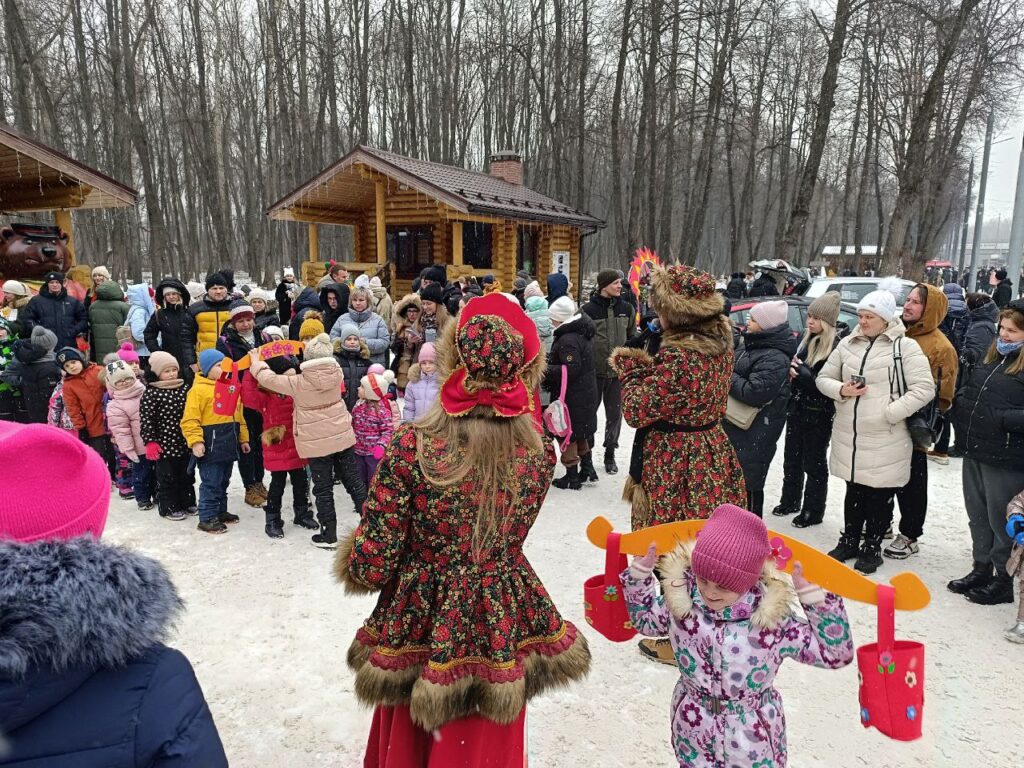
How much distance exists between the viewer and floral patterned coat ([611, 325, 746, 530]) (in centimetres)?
338

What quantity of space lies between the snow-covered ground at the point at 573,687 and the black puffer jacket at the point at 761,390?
3.63 feet

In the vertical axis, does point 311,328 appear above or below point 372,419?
above

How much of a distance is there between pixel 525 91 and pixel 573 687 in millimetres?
31108

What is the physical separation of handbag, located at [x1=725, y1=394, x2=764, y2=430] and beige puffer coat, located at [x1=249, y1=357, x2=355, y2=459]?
3.01 meters

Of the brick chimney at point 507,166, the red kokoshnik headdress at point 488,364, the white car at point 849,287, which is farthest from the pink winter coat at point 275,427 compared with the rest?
the brick chimney at point 507,166

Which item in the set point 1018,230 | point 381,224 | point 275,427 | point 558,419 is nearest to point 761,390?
point 558,419

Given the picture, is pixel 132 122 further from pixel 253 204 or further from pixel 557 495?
pixel 557 495

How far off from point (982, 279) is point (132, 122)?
135 feet

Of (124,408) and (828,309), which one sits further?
(124,408)

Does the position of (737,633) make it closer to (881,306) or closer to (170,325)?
(881,306)

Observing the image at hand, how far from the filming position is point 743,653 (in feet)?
6.73

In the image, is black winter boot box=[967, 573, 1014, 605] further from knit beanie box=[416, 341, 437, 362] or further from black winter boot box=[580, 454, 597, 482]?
knit beanie box=[416, 341, 437, 362]

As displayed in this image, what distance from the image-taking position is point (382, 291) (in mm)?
9977

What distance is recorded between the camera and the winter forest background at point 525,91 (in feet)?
62.1
